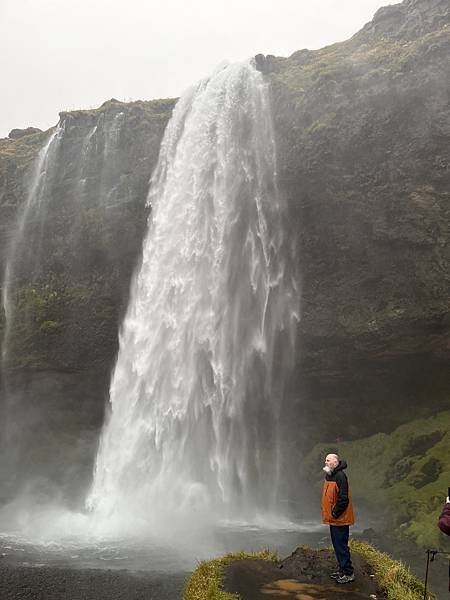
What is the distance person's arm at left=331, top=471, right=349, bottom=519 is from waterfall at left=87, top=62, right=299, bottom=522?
Result: 16560 mm

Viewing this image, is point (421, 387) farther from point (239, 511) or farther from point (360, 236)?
point (239, 511)

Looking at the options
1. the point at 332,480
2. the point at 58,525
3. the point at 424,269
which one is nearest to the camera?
the point at 332,480

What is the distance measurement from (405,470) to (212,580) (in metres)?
16.2

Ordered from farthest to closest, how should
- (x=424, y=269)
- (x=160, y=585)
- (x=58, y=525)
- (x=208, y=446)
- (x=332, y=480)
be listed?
(x=208, y=446) < (x=424, y=269) < (x=58, y=525) < (x=160, y=585) < (x=332, y=480)

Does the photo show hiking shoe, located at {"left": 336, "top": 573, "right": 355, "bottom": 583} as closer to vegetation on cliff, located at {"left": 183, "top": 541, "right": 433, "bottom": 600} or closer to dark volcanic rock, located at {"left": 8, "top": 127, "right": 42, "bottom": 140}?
vegetation on cliff, located at {"left": 183, "top": 541, "right": 433, "bottom": 600}

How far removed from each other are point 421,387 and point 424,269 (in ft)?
18.0

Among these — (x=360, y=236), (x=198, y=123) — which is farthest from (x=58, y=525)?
(x=198, y=123)

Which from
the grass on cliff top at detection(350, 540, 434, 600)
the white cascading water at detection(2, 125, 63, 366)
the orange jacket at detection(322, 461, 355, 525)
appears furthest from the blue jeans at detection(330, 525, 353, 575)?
the white cascading water at detection(2, 125, 63, 366)

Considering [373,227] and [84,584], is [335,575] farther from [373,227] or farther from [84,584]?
[373,227]

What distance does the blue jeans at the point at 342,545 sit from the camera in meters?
8.45

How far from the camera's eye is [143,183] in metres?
30.7

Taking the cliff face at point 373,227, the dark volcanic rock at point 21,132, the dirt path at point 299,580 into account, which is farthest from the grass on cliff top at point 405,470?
the dark volcanic rock at point 21,132

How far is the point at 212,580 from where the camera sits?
9.14 m

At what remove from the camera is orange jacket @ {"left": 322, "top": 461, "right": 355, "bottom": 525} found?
323 inches
